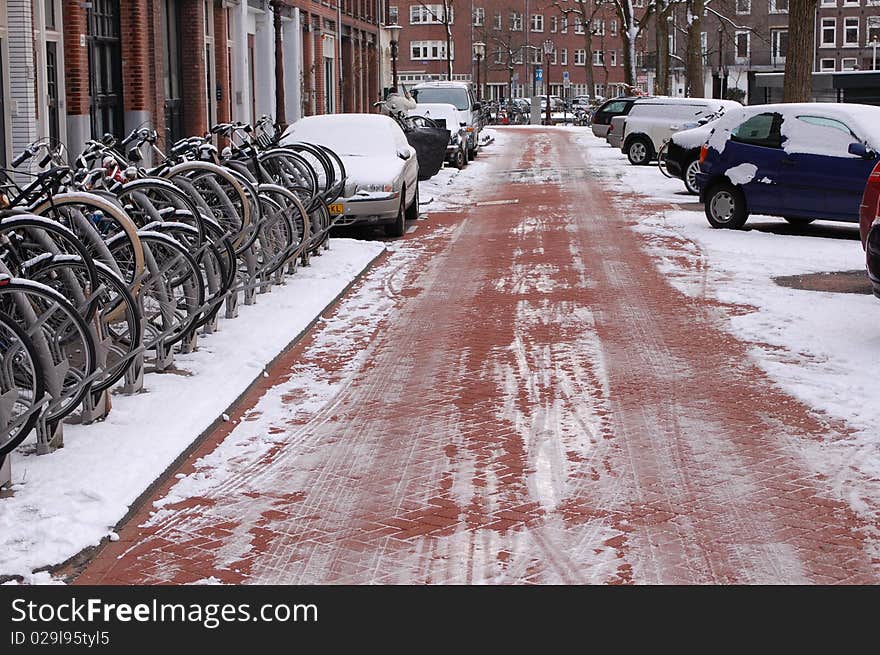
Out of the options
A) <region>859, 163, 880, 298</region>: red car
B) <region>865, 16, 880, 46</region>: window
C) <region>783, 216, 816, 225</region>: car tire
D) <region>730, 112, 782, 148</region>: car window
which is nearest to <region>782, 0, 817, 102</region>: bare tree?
<region>783, 216, 816, 225</region>: car tire

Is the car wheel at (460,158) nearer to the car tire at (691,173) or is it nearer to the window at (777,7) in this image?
the car tire at (691,173)

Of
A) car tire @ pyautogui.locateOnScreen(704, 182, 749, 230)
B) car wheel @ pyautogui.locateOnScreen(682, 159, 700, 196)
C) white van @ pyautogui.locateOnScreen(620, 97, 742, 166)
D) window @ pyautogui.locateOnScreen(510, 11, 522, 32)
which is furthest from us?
window @ pyautogui.locateOnScreen(510, 11, 522, 32)

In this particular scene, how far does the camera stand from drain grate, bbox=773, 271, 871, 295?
43.7 ft

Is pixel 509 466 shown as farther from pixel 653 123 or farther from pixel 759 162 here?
pixel 653 123

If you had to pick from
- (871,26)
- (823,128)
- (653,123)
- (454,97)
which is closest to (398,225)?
(823,128)

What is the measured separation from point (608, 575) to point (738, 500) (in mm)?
1290

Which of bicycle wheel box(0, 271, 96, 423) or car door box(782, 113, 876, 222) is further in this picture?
car door box(782, 113, 876, 222)

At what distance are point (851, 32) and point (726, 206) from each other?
84.9 m

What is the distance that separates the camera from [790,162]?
18.1 metres

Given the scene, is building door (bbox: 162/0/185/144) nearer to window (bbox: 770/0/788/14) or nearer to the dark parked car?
the dark parked car

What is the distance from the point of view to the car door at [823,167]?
17531mm

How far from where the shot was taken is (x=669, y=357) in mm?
10195

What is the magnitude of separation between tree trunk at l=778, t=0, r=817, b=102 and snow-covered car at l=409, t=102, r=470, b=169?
992 cm
